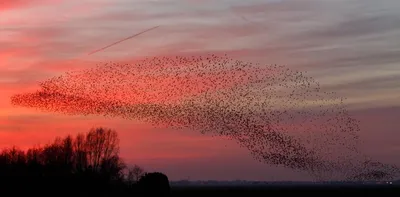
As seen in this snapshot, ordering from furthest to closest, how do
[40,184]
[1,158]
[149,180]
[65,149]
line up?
[65,149] < [1,158] < [149,180] < [40,184]

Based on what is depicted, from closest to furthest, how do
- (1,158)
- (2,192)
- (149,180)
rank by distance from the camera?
1. (2,192)
2. (149,180)
3. (1,158)

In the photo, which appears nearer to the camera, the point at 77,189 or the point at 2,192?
the point at 2,192

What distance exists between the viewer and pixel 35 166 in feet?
448

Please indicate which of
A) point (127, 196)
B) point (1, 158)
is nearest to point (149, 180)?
point (127, 196)

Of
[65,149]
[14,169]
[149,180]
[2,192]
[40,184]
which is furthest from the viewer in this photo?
[65,149]

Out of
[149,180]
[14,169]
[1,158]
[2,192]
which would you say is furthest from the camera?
[1,158]

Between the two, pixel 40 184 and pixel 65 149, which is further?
pixel 65 149

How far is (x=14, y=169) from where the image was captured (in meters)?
130

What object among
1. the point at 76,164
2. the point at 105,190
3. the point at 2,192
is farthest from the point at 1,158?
the point at 2,192

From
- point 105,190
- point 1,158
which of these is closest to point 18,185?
point 105,190

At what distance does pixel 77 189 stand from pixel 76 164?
168 feet

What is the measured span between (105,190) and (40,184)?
13472mm

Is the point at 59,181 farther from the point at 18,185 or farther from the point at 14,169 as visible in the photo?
the point at 14,169

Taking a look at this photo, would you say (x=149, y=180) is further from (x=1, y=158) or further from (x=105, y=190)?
(x=1, y=158)
